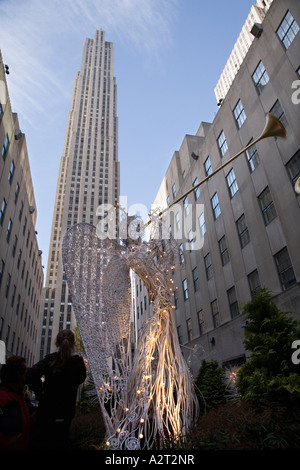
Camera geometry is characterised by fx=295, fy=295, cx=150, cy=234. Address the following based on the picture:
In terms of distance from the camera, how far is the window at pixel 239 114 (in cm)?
1862

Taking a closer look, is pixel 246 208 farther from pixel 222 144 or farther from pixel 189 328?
pixel 189 328

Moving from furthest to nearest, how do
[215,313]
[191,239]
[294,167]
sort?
[191,239] → [215,313] → [294,167]

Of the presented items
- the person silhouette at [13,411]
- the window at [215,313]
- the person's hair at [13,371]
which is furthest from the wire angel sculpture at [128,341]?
the window at [215,313]

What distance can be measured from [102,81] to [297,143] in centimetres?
14176

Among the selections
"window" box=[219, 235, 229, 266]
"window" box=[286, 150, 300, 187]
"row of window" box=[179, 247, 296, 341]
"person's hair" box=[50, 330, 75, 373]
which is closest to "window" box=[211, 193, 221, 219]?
"window" box=[219, 235, 229, 266]

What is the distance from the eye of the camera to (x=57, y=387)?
11.6 feet

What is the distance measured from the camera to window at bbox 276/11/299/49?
14062mm

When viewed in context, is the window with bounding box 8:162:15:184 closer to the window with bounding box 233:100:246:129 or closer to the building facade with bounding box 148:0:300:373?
the building facade with bounding box 148:0:300:373

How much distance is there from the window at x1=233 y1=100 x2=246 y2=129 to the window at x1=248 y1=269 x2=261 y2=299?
9435mm

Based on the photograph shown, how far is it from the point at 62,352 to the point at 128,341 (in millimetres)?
3853

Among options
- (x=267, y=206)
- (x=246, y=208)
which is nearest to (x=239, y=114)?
(x=246, y=208)

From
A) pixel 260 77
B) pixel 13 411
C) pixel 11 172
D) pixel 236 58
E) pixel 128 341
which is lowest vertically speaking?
pixel 13 411

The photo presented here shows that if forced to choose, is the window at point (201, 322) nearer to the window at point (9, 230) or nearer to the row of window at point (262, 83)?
the row of window at point (262, 83)
